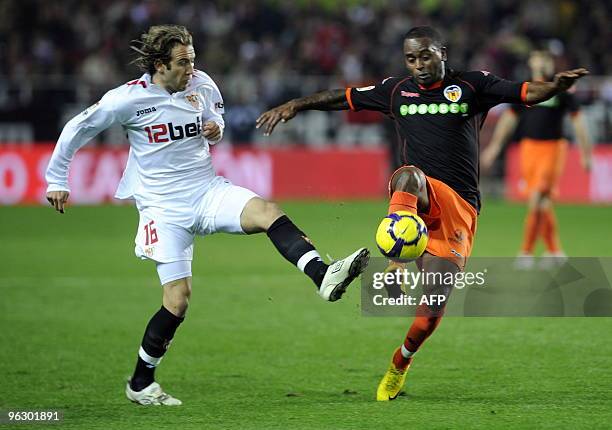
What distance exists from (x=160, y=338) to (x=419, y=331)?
1551mm

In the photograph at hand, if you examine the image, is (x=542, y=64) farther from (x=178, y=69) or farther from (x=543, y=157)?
(x=178, y=69)

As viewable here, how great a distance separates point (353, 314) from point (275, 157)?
34.9 ft

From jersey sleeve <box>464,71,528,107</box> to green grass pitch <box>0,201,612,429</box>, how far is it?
1.43 m

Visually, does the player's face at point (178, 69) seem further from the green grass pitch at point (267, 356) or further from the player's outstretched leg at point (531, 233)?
the player's outstretched leg at point (531, 233)

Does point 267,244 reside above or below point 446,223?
below

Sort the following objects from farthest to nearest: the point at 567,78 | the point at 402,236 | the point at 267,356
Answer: the point at 267,356 → the point at 567,78 → the point at 402,236

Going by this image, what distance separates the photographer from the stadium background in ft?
22.2

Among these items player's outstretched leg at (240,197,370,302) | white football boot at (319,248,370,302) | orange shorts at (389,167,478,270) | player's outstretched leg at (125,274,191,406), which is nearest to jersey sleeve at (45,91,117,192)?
player's outstretched leg at (125,274,191,406)

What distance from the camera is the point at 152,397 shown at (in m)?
6.55

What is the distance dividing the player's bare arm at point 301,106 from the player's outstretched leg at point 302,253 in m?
0.47

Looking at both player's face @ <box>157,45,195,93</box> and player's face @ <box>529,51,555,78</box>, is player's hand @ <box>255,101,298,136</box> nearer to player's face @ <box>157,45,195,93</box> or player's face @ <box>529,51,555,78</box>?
player's face @ <box>157,45,195,93</box>

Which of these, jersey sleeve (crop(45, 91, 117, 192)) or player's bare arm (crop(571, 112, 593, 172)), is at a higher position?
jersey sleeve (crop(45, 91, 117, 192))

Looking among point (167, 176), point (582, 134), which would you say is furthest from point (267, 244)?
point (167, 176)

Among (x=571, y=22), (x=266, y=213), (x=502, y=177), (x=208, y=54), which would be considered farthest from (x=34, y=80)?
(x=266, y=213)
